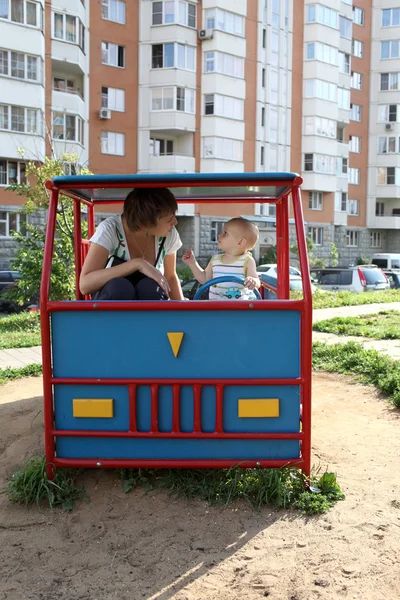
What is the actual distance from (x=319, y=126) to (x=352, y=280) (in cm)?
2181

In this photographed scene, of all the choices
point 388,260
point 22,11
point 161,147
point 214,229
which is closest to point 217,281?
point 22,11

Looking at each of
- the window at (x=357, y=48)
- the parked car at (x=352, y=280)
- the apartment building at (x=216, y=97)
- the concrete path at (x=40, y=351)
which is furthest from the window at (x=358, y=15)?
the concrete path at (x=40, y=351)

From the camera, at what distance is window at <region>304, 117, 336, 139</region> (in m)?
42.7

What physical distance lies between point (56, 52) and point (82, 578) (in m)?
32.9

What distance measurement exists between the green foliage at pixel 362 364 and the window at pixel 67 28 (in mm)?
28912

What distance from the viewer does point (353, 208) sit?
48594mm

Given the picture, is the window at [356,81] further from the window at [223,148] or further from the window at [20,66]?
the window at [20,66]

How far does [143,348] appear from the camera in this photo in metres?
3.45

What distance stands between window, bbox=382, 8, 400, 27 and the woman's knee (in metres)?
50.3

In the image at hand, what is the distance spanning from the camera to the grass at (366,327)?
29.7 feet

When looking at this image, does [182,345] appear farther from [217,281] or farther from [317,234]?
[317,234]

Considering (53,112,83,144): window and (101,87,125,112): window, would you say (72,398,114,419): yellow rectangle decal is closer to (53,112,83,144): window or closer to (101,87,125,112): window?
(53,112,83,144): window

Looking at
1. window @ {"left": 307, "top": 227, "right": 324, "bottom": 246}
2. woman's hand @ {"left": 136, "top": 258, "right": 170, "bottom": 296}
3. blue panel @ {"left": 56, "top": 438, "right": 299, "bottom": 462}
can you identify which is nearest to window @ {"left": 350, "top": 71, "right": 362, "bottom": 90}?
window @ {"left": 307, "top": 227, "right": 324, "bottom": 246}

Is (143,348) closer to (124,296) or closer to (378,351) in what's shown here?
(124,296)
